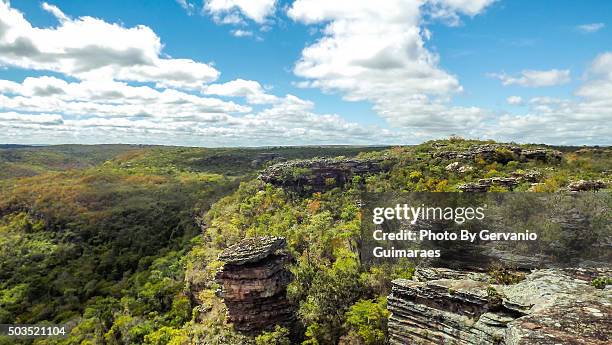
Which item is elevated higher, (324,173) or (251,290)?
(324,173)

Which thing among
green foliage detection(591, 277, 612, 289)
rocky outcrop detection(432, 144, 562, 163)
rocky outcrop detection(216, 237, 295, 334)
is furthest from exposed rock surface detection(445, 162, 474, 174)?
green foliage detection(591, 277, 612, 289)

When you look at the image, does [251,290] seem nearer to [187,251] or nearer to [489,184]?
[489,184]

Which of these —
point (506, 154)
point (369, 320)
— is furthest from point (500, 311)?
point (506, 154)

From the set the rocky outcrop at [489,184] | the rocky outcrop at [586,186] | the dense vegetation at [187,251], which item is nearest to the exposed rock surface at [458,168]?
the dense vegetation at [187,251]

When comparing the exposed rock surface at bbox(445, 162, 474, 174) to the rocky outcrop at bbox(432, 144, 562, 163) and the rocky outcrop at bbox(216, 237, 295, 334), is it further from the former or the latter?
the rocky outcrop at bbox(216, 237, 295, 334)

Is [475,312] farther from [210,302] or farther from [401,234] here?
[210,302]
